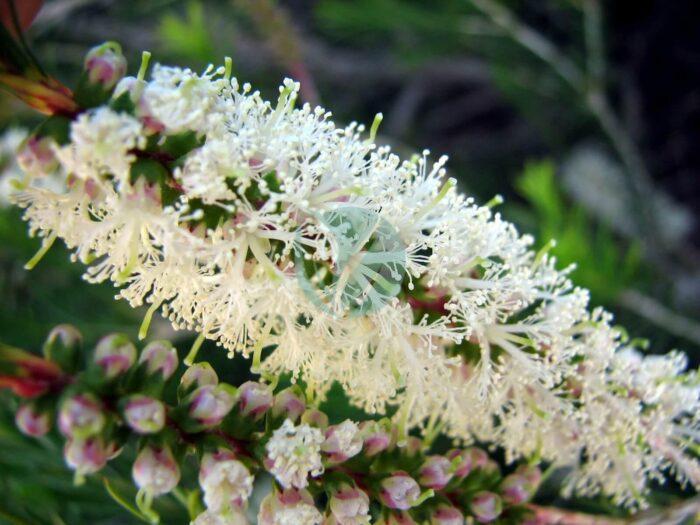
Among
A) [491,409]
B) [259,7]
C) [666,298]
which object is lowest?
[491,409]

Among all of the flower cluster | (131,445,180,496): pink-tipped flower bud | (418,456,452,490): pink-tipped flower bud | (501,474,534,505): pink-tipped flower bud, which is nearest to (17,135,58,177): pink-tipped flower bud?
the flower cluster

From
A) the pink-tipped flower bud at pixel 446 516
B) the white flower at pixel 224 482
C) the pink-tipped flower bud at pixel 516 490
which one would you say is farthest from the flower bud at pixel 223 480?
→ the pink-tipped flower bud at pixel 516 490

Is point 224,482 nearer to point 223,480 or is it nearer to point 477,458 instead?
point 223,480

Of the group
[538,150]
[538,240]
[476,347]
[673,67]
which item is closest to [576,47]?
[673,67]

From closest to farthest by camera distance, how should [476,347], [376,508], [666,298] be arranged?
[376,508], [476,347], [666,298]

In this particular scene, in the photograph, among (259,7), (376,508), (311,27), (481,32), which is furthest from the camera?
(311,27)

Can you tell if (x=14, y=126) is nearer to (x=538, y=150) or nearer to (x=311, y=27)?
(x=311, y=27)

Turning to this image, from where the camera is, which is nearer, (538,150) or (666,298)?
(666,298)

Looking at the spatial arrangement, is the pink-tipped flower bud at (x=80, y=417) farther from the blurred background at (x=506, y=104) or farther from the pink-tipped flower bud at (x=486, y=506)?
the blurred background at (x=506, y=104)
